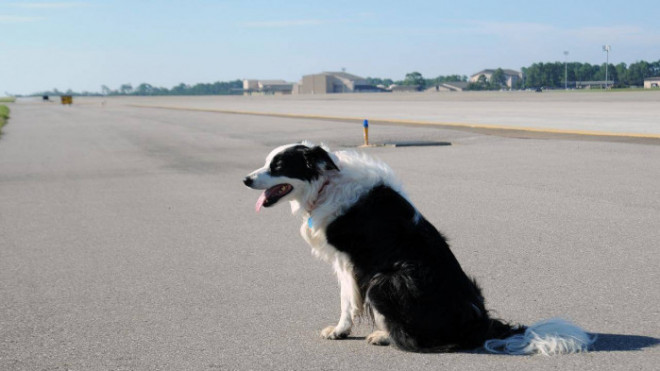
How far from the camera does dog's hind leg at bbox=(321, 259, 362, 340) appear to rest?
461 cm

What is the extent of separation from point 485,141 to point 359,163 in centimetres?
1680

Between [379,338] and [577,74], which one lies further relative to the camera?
[577,74]

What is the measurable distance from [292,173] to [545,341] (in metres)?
1.79

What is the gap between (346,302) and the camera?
4.74 meters

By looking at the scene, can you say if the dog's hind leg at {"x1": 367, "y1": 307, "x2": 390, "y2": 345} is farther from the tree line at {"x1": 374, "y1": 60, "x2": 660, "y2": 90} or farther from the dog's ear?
the tree line at {"x1": 374, "y1": 60, "x2": 660, "y2": 90}

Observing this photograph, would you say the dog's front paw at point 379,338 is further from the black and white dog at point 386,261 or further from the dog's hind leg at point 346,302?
the dog's hind leg at point 346,302

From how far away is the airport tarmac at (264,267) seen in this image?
4668 mm

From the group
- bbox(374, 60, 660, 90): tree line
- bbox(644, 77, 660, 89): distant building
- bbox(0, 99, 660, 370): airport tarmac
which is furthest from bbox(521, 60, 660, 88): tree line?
bbox(0, 99, 660, 370): airport tarmac

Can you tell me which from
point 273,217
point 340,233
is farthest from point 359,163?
point 273,217

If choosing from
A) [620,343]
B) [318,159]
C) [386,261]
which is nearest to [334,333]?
[386,261]

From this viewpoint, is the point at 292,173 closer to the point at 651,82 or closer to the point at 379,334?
the point at 379,334

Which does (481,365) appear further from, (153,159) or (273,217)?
(153,159)

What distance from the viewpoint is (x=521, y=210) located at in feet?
32.1

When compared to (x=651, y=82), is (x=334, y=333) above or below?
below
